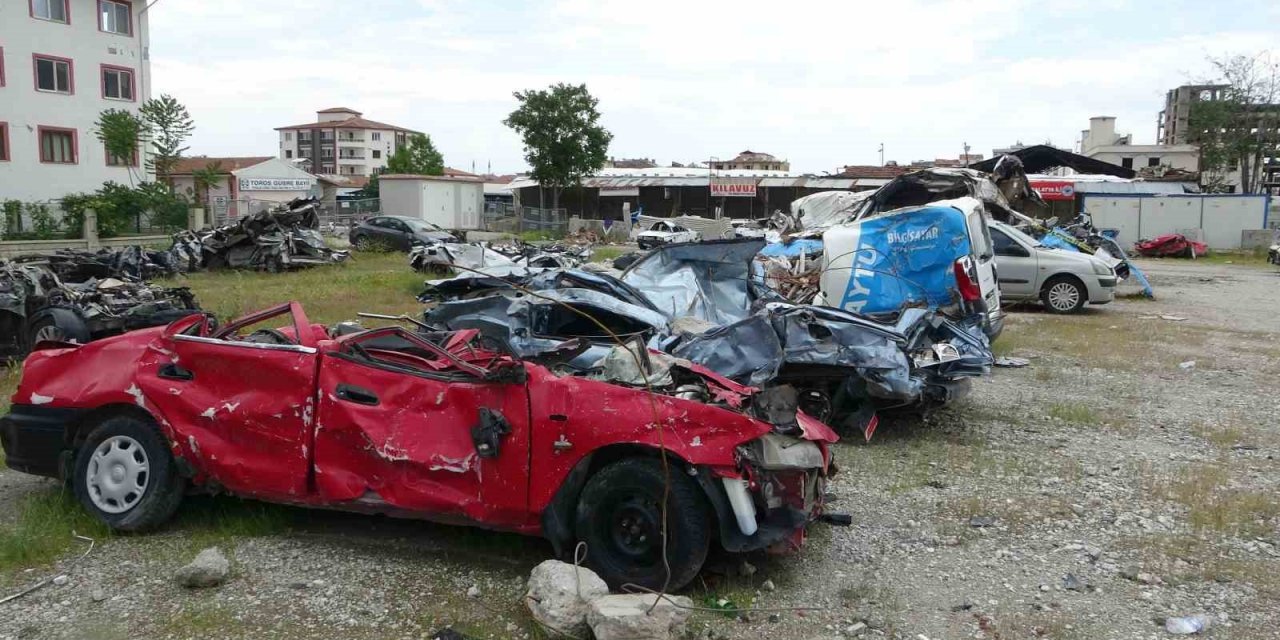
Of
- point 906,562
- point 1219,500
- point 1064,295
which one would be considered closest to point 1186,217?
point 1064,295

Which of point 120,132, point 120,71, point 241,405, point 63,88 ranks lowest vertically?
point 241,405

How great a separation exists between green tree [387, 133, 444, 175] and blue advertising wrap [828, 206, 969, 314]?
67833mm

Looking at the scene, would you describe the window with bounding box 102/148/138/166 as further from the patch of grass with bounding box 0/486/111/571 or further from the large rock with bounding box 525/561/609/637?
the large rock with bounding box 525/561/609/637

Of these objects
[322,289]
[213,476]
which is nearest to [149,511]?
[213,476]

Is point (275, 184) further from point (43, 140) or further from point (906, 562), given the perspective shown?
point (906, 562)

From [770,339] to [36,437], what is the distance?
4574 millimetres

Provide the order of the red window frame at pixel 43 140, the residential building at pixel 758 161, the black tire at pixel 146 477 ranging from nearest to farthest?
the black tire at pixel 146 477 < the red window frame at pixel 43 140 < the residential building at pixel 758 161

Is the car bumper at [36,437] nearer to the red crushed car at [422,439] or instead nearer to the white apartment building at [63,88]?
the red crushed car at [422,439]

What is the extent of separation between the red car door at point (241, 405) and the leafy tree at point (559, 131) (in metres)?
45.9

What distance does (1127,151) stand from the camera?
7025 cm

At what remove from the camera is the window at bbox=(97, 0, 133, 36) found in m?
39.1

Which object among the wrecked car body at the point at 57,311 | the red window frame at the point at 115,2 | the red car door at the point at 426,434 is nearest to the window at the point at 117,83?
the red window frame at the point at 115,2

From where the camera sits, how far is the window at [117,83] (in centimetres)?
3934

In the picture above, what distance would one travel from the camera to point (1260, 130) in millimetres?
48031
